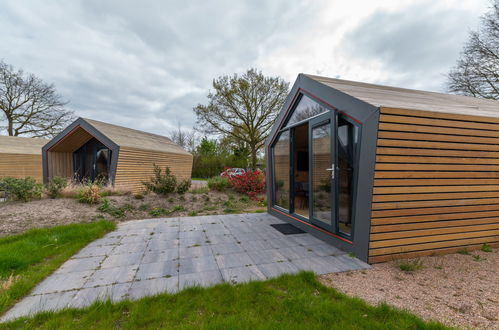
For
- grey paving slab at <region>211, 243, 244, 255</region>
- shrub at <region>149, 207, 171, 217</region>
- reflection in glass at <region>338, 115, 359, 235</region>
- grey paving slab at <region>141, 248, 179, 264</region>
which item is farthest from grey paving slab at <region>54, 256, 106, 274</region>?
reflection in glass at <region>338, 115, 359, 235</region>

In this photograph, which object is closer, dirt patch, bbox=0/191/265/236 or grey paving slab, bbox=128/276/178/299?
grey paving slab, bbox=128/276/178/299

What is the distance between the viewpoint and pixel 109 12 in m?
5.27

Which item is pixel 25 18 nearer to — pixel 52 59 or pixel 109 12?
pixel 109 12

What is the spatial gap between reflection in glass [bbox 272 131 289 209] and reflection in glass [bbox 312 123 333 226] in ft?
3.79

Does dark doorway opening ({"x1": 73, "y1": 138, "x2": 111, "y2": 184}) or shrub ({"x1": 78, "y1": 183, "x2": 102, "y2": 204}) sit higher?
dark doorway opening ({"x1": 73, "y1": 138, "x2": 111, "y2": 184})

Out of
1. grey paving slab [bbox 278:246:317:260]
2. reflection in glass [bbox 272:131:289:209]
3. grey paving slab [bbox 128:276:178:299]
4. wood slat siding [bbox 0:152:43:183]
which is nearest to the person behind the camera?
grey paving slab [bbox 128:276:178:299]

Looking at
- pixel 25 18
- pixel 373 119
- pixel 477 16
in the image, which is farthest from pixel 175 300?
pixel 477 16

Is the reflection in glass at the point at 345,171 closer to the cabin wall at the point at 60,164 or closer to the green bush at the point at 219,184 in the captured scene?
the green bush at the point at 219,184

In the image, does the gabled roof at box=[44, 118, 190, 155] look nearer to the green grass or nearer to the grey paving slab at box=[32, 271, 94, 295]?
the green grass

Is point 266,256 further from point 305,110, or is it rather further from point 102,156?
point 102,156

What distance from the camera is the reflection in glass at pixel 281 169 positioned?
4.81 metres

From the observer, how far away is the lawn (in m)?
1.47

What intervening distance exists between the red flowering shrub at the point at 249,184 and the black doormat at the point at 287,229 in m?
3.32

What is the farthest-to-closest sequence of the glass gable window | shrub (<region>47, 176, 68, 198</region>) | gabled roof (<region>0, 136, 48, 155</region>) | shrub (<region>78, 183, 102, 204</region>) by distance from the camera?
gabled roof (<region>0, 136, 48, 155</region>)
shrub (<region>47, 176, 68, 198</region>)
shrub (<region>78, 183, 102, 204</region>)
the glass gable window
